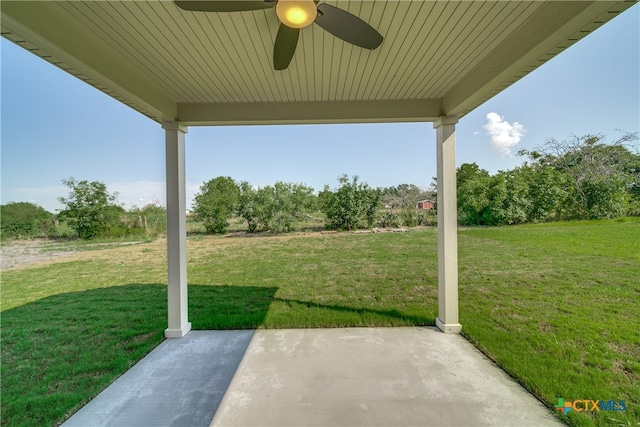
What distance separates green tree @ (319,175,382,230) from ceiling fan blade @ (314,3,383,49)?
5647mm

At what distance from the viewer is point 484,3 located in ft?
4.32

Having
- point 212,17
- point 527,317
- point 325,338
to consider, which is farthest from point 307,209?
point 212,17

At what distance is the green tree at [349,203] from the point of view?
6.95 meters

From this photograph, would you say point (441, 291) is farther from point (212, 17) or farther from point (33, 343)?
point (33, 343)

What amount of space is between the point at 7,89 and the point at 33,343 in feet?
10.7

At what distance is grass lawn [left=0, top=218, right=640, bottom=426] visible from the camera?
1896 mm

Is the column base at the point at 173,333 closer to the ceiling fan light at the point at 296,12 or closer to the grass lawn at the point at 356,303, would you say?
the grass lawn at the point at 356,303

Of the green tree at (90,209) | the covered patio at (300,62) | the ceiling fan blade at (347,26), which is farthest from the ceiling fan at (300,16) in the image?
the green tree at (90,209)

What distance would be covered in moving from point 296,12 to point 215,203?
6.47 meters

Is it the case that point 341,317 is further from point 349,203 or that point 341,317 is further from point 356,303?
point 349,203

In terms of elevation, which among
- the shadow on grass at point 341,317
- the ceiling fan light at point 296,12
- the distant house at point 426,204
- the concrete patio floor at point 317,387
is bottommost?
the concrete patio floor at point 317,387

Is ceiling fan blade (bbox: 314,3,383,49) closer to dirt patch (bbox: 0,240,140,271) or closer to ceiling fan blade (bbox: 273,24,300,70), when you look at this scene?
ceiling fan blade (bbox: 273,24,300,70)

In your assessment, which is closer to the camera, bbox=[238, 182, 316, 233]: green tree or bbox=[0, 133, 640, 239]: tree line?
bbox=[0, 133, 640, 239]: tree line

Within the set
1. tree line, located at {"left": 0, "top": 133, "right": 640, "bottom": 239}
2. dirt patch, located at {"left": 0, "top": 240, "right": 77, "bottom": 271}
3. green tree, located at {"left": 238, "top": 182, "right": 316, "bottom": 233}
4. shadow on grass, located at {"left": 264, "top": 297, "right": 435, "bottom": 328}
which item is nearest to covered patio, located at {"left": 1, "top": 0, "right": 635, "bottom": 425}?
shadow on grass, located at {"left": 264, "top": 297, "right": 435, "bottom": 328}
